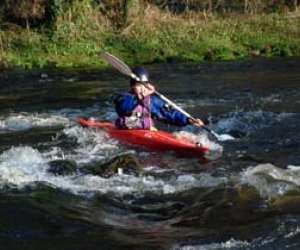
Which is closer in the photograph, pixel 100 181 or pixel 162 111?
pixel 100 181

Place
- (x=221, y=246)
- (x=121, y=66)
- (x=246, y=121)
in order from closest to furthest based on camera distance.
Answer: (x=221, y=246) → (x=121, y=66) → (x=246, y=121)

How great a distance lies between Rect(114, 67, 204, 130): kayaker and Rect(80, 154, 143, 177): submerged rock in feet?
5.13

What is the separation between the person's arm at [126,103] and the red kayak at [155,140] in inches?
12.0

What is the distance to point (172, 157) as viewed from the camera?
35.9ft

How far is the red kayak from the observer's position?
1093 centimetres

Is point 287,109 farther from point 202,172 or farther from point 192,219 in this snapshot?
point 192,219

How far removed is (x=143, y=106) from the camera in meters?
11.6

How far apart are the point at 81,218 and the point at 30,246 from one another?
0.96 m

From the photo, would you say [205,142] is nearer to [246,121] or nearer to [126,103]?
[126,103]

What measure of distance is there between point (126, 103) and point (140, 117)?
11.6 inches

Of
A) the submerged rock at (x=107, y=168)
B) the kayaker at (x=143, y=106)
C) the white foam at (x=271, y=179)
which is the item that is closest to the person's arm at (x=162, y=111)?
the kayaker at (x=143, y=106)

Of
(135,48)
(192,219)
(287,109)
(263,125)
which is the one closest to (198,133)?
(263,125)

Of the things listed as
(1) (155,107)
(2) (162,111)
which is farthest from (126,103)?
(2) (162,111)

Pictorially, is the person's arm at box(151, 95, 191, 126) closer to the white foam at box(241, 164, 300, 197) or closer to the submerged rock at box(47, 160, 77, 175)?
the submerged rock at box(47, 160, 77, 175)
